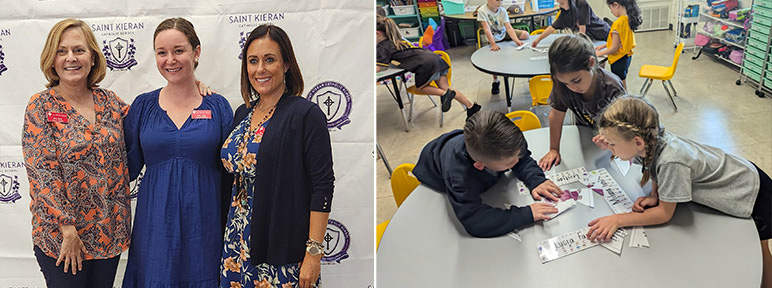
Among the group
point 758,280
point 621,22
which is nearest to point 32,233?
point 758,280

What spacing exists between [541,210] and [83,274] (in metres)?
1.61

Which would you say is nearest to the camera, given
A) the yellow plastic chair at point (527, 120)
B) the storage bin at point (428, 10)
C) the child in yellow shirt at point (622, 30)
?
the yellow plastic chair at point (527, 120)

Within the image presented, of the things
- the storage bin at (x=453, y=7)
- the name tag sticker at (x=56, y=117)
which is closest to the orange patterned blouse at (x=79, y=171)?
the name tag sticker at (x=56, y=117)

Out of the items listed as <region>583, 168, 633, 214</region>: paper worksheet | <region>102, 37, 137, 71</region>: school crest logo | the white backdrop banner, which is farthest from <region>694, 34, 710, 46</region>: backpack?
<region>102, 37, 137, 71</region>: school crest logo

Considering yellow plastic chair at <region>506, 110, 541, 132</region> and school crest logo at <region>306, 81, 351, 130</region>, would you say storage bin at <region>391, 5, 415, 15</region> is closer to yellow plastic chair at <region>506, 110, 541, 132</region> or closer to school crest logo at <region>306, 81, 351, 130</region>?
yellow plastic chair at <region>506, 110, 541, 132</region>

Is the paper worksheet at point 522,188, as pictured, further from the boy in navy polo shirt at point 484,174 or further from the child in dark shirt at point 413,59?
the child in dark shirt at point 413,59

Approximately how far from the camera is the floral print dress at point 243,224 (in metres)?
1.79

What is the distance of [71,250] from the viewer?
75.7 inches

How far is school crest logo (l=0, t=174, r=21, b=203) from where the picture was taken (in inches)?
Answer: 80.9

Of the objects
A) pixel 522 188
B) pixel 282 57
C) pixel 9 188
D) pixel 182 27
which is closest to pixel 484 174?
pixel 522 188

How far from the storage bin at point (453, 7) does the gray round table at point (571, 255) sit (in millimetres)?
5343

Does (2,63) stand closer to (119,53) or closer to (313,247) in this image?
(119,53)

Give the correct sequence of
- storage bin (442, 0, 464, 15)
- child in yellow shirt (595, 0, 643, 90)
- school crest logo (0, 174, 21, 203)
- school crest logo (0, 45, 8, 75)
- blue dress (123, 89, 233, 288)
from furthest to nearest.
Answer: storage bin (442, 0, 464, 15), child in yellow shirt (595, 0, 643, 90), school crest logo (0, 174, 21, 203), school crest logo (0, 45, 8, 75), blue dress (123, 89, 233, 288)

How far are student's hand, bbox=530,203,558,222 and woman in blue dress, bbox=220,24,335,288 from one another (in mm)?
741
